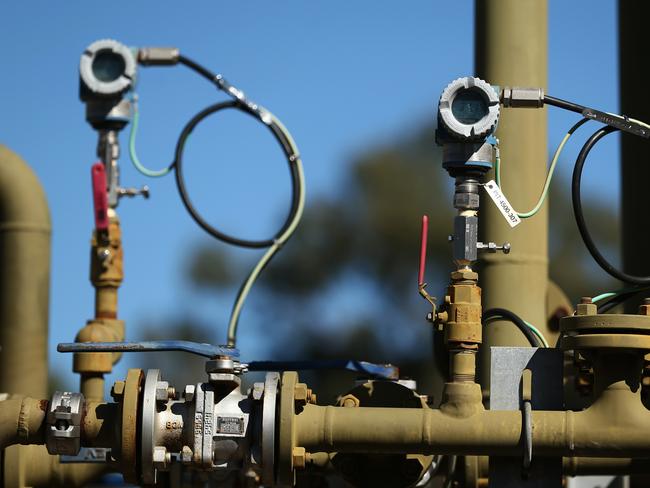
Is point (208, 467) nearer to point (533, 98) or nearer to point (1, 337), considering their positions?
point (533, 98)

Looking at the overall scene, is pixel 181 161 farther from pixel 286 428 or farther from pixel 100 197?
pixel 286 428

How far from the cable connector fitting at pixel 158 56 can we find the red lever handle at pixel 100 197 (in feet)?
1.74

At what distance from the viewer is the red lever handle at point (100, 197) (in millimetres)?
4625

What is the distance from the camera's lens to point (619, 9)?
594 cm

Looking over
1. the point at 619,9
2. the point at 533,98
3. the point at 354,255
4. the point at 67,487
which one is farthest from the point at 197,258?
the point at 533,98

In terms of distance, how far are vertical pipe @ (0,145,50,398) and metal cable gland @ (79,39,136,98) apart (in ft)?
1.31

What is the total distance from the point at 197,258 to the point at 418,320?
9.41ft

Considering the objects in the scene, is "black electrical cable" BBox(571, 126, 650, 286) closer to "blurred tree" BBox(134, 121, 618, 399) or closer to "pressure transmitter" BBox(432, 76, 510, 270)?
"pressure transmitter" BBox(432, 76, 510, 270)

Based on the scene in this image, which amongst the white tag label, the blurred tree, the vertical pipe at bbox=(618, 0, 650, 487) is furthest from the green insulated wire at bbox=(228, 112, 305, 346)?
the blurred tree

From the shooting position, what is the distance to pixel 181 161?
15.6 ft

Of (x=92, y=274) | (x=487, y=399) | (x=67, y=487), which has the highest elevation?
(x=92, y=274)

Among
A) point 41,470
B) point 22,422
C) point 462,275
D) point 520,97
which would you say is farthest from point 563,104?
point 41,470

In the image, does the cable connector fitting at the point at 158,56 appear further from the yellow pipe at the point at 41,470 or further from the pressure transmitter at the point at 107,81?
the yellow pipe at the point at 41,470

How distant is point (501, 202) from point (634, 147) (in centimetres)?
226
